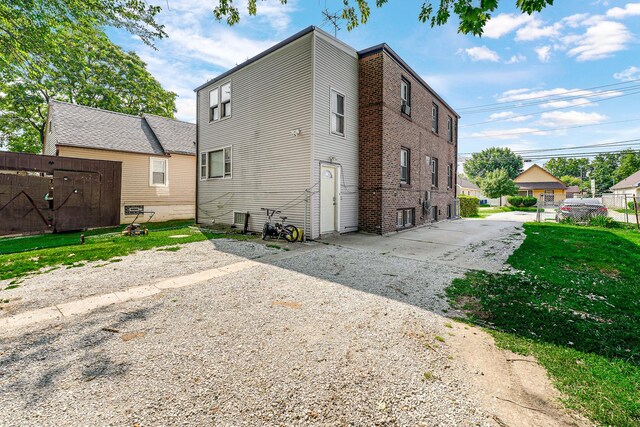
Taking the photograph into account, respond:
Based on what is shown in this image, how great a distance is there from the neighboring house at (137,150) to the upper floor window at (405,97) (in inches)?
504

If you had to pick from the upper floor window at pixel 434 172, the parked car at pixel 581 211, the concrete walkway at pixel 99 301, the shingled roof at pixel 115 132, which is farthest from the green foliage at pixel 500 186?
the concrete walkway at pixel 99 301

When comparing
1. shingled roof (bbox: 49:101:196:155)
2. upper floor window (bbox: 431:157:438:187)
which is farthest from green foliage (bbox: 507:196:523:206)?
shingled roof (bbox: 49:101:196:155)

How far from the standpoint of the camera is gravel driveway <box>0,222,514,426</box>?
2016 mm

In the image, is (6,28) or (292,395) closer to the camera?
(292,395)

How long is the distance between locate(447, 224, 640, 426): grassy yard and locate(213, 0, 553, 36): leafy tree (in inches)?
158

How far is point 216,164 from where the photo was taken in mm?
13289

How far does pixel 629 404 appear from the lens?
2080 mm

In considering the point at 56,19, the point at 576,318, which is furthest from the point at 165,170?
the point at 576,318

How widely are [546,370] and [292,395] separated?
229 cm

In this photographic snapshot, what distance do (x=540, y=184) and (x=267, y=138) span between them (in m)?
56.7

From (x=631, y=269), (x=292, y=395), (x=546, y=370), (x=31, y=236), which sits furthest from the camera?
(x=31, y=236)

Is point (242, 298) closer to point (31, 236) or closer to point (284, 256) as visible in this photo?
point (284, 256)

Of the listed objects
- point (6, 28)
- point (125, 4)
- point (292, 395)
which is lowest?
point (292, 395)

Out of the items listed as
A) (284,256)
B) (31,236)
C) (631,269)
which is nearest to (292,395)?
(284,256)
